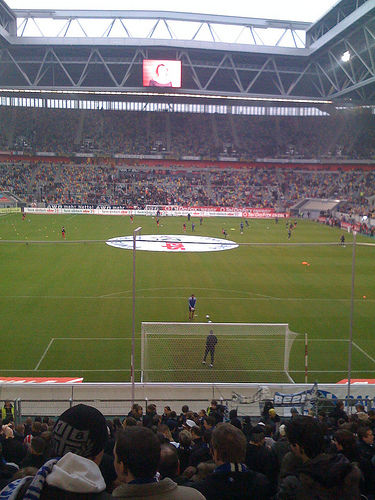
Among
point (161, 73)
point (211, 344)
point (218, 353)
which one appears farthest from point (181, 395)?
point (161, 73)

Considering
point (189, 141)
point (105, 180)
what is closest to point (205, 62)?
point (189, 141)

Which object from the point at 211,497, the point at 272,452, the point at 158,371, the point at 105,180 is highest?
the point at 105,180

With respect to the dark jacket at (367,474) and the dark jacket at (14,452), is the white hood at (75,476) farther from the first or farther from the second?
the dark jacket at (14,452)

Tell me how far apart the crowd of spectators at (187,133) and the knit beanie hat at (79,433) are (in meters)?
83.0

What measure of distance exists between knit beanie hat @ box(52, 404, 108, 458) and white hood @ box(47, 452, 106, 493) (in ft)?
0.68

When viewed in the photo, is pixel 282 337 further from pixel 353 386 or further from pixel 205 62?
pixel 205 62

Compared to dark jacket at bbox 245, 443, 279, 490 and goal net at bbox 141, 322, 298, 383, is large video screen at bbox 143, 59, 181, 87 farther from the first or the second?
dark jacket at bbox 245, 443, 279, 490

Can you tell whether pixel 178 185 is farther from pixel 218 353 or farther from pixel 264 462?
pixel 264 462

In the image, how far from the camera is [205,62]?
7100 centimetres

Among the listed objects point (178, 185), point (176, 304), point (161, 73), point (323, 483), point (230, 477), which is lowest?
point (176, 304)

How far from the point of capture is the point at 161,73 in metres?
65.1

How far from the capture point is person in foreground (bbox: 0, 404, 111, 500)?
2.14 metres

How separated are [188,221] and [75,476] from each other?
55440 mm

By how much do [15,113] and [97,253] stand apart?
197ft
